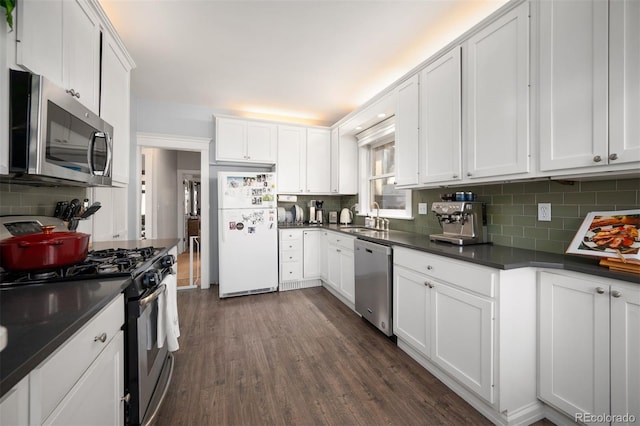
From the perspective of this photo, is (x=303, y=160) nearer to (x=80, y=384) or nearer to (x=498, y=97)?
(x=498, y=97)

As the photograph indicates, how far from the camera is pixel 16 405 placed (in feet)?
1.85

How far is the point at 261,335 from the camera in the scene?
2.50m

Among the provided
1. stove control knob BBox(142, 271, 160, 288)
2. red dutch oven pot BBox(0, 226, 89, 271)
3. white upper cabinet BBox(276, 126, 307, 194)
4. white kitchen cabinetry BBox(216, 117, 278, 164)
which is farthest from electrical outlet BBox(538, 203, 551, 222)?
white kitchen cabinetry BBox(216, 117, 278, 164)

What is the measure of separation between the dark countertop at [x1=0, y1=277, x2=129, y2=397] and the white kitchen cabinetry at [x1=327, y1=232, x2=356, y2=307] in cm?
228

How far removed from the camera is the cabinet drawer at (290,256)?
3.81 metres

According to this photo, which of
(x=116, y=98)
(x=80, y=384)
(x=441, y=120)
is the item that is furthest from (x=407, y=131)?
(x=80, y=384)

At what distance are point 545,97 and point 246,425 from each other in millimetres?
2511

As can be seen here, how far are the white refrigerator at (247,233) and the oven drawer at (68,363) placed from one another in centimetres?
246

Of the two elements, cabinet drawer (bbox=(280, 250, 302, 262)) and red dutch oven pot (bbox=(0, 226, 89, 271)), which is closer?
red dutch oven pot (bbox=(0, 226, 89, 271))

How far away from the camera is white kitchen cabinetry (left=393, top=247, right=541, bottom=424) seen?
1.45m

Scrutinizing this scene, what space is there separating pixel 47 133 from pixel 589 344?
274cm

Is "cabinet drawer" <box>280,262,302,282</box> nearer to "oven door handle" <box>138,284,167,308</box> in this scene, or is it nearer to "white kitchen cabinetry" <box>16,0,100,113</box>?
"oven door handle" <box>138,284,167,308</box>

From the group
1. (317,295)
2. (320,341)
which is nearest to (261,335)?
(320,341)

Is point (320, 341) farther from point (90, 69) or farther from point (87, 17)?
point (87, 17)
